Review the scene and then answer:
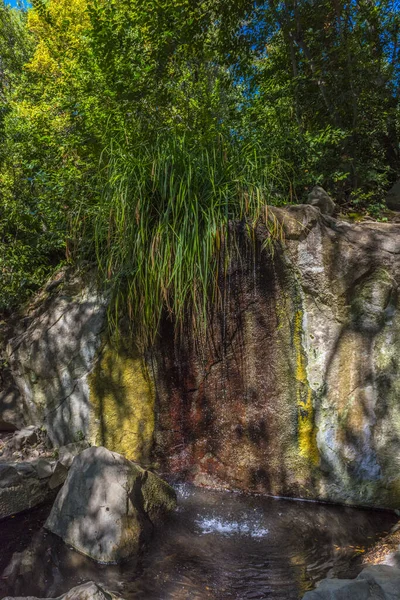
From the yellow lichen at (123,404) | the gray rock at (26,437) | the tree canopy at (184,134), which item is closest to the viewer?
the tree canopy at (184,134)

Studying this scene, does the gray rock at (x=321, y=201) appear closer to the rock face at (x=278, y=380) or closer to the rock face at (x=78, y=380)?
the rock face at (x=278, y=380)

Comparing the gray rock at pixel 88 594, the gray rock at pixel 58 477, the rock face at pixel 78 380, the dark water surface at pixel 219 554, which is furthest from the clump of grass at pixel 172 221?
the gray rock at pixel 88 594

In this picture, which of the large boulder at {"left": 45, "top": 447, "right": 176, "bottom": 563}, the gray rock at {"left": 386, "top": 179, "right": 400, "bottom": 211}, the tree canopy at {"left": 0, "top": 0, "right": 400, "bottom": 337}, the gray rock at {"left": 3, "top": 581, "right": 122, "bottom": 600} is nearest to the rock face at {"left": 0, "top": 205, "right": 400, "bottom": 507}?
the tree canopy at {"left": 0, "top": 0, "right": 400, "bottom": 337}

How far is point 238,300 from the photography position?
3.49m

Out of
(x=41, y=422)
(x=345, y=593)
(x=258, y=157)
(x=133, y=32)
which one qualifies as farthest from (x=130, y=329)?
(x=133, y=32)

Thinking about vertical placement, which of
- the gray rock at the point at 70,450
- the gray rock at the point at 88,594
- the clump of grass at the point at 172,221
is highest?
the clump of grass at the point at 172,221

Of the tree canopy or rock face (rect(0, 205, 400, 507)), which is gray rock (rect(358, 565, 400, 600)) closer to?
rock face (rect(0, 205, 400, 507))

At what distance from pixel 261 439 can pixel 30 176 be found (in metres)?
3.76

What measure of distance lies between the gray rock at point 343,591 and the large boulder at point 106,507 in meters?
1.21

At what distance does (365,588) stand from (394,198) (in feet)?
12.6

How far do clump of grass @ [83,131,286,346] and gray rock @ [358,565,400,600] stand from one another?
1.97 metres

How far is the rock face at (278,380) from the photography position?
124 inches

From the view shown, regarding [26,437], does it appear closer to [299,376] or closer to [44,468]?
[44,468]

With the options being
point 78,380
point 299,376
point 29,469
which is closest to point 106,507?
point 29,469
